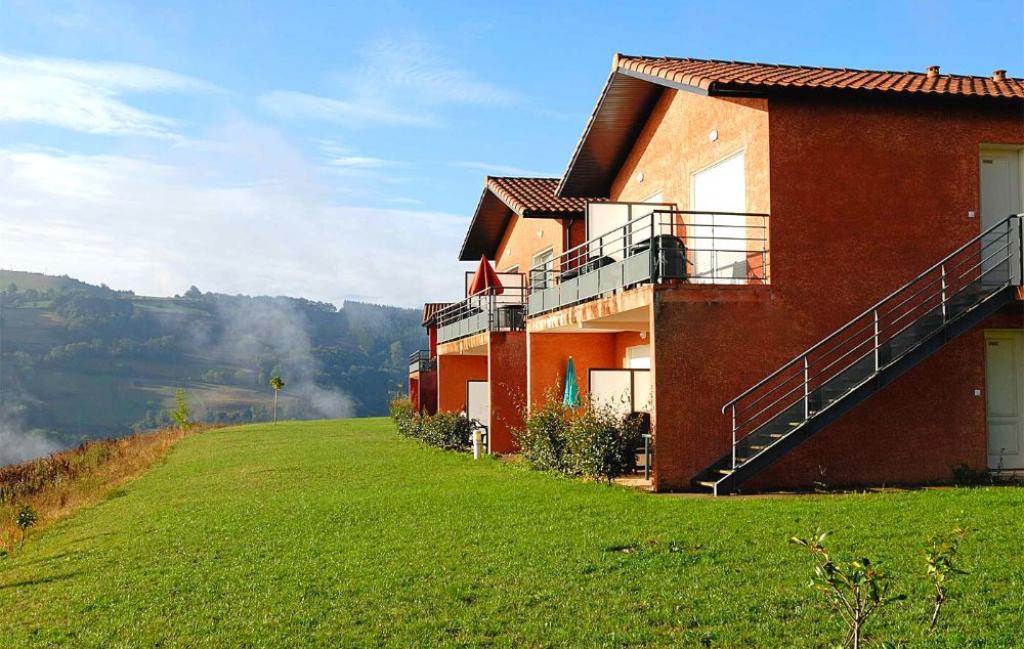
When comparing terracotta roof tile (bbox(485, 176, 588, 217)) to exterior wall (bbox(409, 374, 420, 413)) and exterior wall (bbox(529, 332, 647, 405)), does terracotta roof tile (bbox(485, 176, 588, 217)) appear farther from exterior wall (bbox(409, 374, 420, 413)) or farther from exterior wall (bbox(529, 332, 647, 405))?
exterior wall (bbox(409, 374, 420, 413))

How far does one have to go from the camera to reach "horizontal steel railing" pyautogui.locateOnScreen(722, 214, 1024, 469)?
15117 millimetres

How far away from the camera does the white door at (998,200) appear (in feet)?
54.8

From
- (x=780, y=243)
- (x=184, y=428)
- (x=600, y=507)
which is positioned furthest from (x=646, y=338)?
(x=184, y=428)

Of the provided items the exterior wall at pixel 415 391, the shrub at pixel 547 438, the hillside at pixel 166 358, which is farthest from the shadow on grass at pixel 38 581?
the hillside at pixel 166 358

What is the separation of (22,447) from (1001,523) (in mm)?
109162

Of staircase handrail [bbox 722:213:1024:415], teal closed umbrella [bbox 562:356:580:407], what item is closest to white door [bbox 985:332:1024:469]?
staircase handrail [bbox 722:213:1024:415]

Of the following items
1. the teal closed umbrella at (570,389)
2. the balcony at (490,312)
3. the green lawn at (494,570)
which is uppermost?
the balcony at (490,312)

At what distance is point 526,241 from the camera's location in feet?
98.4

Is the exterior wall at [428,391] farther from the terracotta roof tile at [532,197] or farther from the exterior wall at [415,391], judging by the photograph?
the terracotta roof tile at [532,197]

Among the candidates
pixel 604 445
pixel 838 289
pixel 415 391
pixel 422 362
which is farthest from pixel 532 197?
pixel 415 391

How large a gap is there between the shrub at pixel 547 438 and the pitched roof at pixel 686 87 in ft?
19.3

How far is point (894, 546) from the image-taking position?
9742 mm

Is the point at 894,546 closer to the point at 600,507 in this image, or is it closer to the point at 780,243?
the point at 600,507

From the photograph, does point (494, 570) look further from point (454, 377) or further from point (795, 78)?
point (454, 377)
